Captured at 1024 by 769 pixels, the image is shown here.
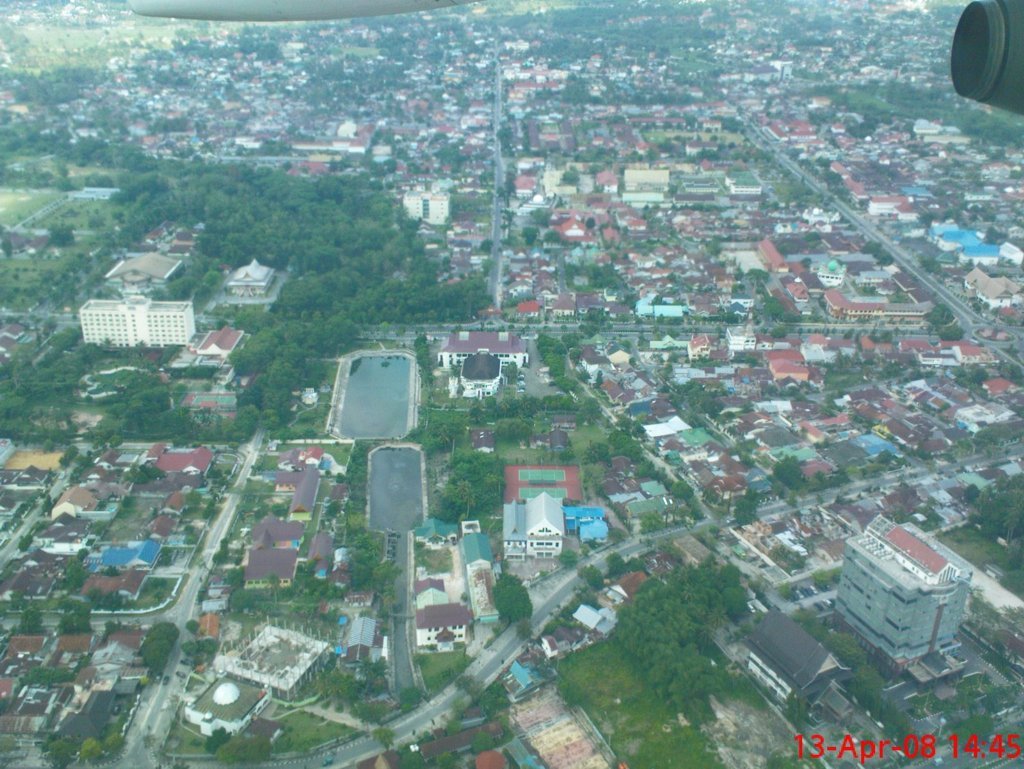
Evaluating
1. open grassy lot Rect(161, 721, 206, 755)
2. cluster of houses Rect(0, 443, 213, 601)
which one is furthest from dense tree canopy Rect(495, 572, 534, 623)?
cluster of houses Rect(0, 443, 213, 601)

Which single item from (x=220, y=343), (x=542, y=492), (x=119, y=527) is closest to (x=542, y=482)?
(x=542, y=492)

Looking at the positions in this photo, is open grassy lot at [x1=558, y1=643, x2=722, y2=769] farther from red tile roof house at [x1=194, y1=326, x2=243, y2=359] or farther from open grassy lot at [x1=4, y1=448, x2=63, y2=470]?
red tile roof house at [x1=194, y1=326, x2=243, y2=359]

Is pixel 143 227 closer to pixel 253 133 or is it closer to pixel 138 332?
pixel 138 332

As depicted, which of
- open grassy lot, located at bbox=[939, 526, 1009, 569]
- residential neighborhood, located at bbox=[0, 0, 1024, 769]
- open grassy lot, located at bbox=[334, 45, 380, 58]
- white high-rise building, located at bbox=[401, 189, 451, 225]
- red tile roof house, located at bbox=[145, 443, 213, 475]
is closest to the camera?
residential neighborhood, located at bbox=[0, 0, 1024, 769]

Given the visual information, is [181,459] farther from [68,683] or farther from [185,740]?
[185,740]

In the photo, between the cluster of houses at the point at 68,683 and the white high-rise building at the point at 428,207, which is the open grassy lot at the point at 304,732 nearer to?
the cluster of houses at the point at 68,683

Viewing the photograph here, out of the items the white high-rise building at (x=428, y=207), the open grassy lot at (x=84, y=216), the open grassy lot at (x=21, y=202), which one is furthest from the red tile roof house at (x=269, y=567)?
the open grassy lot at (x=21, y=202)
